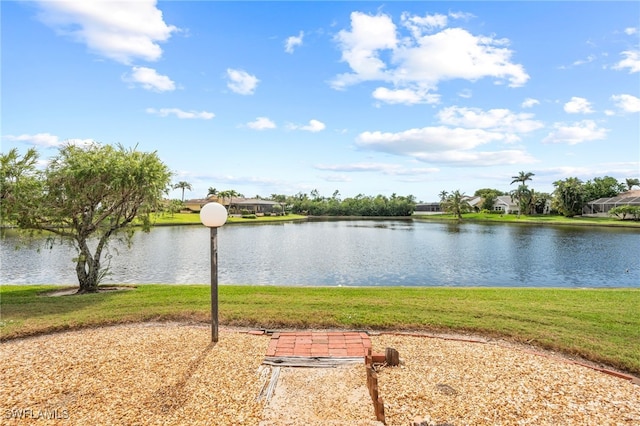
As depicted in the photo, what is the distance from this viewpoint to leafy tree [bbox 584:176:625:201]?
69.8 metres

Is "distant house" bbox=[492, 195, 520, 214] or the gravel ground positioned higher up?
"distant house" bbox=[492, 195, 520, 214]

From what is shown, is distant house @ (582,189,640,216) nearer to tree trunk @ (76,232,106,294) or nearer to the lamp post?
the lamp post

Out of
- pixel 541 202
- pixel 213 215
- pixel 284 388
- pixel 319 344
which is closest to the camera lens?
pixel 284 388

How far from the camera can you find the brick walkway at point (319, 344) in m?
5.56

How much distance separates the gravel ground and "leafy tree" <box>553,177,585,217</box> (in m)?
76.0

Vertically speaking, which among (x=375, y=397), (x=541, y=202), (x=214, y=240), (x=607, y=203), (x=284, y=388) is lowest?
(x=284, y=388)

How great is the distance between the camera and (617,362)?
17.7 feet

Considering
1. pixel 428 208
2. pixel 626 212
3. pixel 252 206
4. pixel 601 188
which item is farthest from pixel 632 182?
pixel 252 206

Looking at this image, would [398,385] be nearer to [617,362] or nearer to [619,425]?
[619,425]

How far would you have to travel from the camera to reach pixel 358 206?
9569 centimetres

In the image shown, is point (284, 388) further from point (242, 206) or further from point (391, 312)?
point (242, 206)

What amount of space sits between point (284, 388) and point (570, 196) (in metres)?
79.1


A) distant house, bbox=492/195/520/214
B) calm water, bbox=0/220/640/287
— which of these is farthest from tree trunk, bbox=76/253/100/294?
distant house, bbox=492/195/520/214

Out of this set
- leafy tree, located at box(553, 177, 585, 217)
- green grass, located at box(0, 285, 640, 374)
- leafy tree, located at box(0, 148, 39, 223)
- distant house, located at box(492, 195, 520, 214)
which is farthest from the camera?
distant house, located at box(492, 195, 520, 214)
